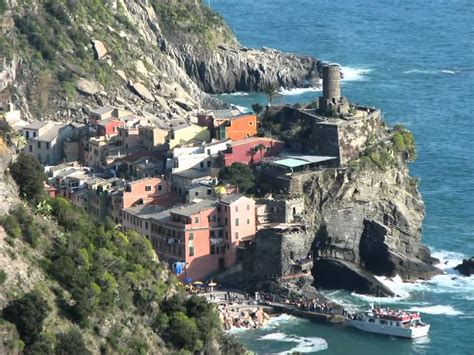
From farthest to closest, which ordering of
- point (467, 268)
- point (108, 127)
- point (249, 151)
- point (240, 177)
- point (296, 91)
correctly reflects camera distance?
point (296, 91) → point (108, 127) → point (249, 151) → point (240, 177) → point (467, 268)

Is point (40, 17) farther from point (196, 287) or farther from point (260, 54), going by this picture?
point (196, 287)

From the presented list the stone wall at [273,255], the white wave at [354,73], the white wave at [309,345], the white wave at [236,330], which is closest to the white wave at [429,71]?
the white wave at [354,73]

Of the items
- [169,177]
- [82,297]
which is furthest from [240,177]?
[82,297]

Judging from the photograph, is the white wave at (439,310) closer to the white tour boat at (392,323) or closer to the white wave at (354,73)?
the white tour boat at (392,323)

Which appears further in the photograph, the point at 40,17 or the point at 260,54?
the point at 260,54

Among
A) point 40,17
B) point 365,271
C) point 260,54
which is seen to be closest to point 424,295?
point 365,271

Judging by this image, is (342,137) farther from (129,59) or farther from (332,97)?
(129,59)
